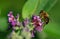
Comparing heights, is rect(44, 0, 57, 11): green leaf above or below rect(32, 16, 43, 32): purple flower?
above

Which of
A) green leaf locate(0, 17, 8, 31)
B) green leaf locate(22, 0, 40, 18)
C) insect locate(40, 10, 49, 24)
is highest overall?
green leaf locate(22, 0, 40, 18)

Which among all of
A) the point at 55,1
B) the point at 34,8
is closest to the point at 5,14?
the point at 34,8

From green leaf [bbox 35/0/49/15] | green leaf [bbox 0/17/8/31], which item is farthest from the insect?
green leaf [bbox 0/17/8/31]

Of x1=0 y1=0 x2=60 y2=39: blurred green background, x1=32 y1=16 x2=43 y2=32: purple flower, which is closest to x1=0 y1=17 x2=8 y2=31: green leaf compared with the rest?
x1=0 y1=0 x2=60 y2=39: blurred green background

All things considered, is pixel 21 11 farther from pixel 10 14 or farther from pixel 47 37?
pixel 47 37

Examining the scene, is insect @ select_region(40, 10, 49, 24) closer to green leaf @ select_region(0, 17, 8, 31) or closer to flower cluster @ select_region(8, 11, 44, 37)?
flower cluster @ select_region(8, 11, 44, 37)

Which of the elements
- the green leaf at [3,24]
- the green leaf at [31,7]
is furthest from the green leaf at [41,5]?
the green leaf at [3,24]
